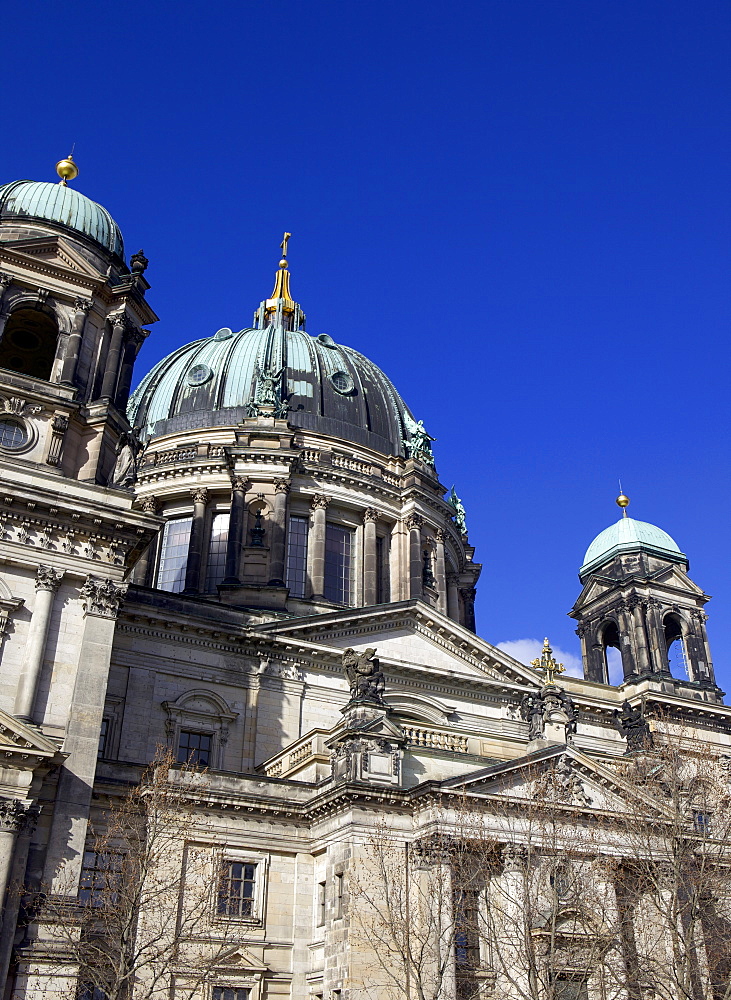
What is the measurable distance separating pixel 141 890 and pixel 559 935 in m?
11.4

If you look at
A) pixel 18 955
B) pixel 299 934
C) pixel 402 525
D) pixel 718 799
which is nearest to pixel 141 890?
pixel 18 955

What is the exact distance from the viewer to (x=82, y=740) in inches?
1088

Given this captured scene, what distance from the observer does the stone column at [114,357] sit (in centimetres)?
3425

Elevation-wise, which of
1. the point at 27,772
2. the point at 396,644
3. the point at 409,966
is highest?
the point at 396,644

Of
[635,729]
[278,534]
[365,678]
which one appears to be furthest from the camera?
[278,534]

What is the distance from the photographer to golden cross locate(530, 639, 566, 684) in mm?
41031

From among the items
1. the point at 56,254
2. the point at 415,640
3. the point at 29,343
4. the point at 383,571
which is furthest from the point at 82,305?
the point at 383,571

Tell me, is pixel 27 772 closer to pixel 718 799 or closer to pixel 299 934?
pixel 299 934

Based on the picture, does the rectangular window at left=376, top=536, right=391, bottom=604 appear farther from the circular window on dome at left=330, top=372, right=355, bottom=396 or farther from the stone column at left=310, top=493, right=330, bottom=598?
the circular window on dome at left=330, top=372, right=355, bottom=396

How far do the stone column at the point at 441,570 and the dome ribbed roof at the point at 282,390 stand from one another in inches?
216

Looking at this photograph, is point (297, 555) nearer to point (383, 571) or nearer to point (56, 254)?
point (383, 571)

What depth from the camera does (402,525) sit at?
5312 cm

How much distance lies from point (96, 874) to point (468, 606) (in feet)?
113

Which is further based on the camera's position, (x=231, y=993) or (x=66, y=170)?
(x=66, y=170)
